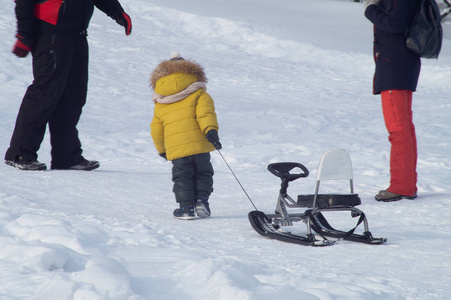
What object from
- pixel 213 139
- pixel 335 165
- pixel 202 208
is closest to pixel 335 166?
pixel 335 165

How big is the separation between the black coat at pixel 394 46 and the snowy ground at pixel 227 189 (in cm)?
97

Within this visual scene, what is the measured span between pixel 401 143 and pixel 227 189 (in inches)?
59.4

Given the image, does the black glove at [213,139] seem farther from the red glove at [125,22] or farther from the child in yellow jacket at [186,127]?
the red glove at [125,22]

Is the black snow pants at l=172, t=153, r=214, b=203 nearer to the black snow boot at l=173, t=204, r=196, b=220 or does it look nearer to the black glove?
the black snow boot at l=173, t=204, r=196, b=220

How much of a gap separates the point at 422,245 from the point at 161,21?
14.0m

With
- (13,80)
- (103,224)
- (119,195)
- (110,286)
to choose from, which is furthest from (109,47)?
(110,286)

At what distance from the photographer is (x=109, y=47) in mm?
12695

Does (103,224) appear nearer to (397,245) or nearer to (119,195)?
(119,195)

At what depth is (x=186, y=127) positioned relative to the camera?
4016 millimetres

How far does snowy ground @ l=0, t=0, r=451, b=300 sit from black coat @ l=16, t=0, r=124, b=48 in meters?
1.16

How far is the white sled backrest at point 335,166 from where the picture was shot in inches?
134

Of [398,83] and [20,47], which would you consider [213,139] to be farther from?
[20,47]

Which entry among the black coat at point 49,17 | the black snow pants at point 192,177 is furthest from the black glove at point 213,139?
the black coat at point 49,17

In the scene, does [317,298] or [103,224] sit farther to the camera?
[103,224]
